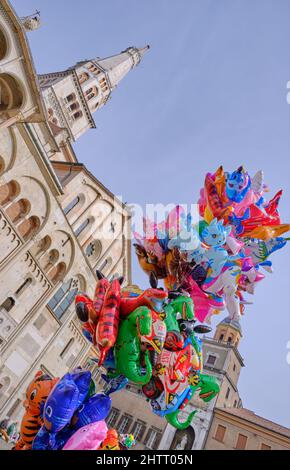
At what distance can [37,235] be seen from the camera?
1584 cm

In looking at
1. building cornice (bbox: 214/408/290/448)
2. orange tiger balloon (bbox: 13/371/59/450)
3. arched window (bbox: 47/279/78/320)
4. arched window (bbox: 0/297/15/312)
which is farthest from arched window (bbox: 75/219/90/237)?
building cornice (bbox: 214/408/290/448)

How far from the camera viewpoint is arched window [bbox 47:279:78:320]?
18.0 m

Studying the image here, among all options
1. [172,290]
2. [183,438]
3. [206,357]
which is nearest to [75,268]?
[172,290]

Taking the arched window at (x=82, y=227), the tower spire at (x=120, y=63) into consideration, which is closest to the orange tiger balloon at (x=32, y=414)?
the arched window at (x=82, y=227)

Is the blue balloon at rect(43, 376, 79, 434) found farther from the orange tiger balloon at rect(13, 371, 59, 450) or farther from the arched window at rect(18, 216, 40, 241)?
the arched window at rect(18, 216, 40, 241)

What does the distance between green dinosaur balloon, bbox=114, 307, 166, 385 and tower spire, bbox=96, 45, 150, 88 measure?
151ft

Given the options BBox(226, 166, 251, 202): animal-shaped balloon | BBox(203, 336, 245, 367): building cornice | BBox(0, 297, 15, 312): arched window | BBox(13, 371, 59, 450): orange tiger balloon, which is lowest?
BBox(13, 371, 59, 450): orange tiger balloon

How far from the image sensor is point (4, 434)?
41.6 ft

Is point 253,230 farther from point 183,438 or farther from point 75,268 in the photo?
point 183,438

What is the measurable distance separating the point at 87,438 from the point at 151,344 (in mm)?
1165

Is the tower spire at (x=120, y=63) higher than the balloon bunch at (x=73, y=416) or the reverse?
higher

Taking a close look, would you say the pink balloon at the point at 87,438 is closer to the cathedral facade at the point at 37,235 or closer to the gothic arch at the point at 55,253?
the cathedral facade at the point at 37,235

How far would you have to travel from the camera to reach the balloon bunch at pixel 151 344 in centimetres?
342

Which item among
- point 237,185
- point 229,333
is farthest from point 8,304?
point 229,333
